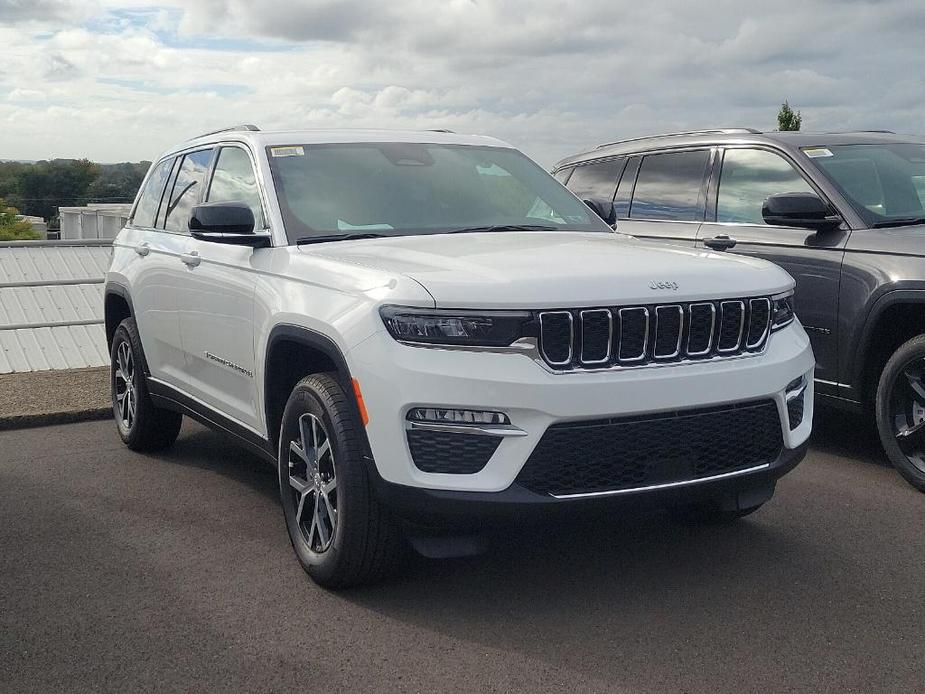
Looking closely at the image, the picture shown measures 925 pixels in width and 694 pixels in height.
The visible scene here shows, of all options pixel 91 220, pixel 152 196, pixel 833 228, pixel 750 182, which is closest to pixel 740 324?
pixel 833 228

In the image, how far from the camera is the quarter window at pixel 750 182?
22.6 feet

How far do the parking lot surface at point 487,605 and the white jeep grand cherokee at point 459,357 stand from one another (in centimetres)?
29

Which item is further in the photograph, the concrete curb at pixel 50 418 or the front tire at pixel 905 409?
the concrete curb at pixel 50 418

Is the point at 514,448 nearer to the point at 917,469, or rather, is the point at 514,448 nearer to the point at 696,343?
the point at 696,343

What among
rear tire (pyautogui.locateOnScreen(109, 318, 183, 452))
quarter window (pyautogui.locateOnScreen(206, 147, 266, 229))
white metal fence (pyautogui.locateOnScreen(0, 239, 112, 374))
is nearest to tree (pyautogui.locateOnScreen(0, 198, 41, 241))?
white metal fence (pyautogui.locateOnScreen(0, 239, 112, 374))

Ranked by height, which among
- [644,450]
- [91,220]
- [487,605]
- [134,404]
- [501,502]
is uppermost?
[644,450]

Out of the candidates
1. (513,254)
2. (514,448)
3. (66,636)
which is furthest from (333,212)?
(66,636)

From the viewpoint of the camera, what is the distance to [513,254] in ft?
14.4

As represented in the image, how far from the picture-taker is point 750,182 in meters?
7.17

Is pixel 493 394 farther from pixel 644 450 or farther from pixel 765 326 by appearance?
pixel 765 326

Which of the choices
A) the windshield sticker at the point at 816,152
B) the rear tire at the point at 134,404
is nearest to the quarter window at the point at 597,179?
the windshield sticker at the point at 816,152

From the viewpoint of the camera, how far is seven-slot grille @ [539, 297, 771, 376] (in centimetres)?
384

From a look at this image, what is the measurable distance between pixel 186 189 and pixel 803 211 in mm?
3457

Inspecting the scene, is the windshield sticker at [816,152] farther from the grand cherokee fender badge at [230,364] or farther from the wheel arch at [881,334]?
the grand cherokee fender badge at [230,364]
